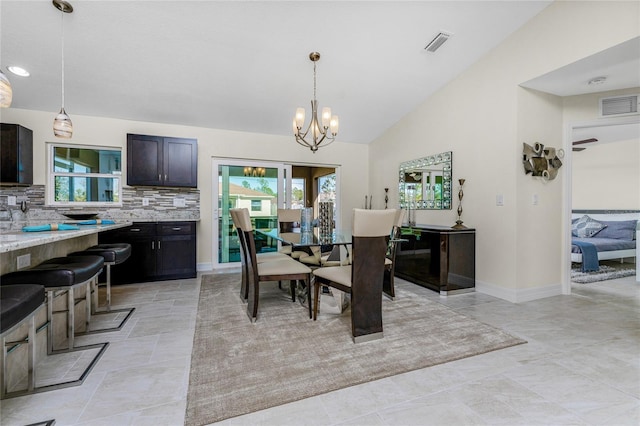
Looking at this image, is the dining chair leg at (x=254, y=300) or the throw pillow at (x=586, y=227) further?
the throw pillow at (x=586, y=227)

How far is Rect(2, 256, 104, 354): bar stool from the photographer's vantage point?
66.4 inches

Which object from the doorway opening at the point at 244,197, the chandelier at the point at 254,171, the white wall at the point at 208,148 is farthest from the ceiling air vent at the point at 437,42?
the chandelier at the point at 254,171

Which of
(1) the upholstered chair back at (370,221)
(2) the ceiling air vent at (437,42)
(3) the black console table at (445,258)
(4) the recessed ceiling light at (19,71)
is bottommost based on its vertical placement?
(3) the black console table at (445,258)

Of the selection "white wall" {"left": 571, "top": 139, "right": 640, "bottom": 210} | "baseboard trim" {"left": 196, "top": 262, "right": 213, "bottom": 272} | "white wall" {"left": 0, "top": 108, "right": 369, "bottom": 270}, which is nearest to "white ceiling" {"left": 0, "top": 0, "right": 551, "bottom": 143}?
"white wall" {"left": 0, "top": 108, "right": 369, "bottom": 270}

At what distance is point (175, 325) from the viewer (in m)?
2.55

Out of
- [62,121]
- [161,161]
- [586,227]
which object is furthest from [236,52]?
[586,227]

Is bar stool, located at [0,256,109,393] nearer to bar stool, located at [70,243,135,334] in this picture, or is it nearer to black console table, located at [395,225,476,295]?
bar stool, located at [70,243,135,334]

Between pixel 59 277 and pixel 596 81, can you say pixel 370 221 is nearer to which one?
pixel 59 277

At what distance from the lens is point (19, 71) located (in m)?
3.20

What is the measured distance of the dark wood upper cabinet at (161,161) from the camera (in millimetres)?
4148

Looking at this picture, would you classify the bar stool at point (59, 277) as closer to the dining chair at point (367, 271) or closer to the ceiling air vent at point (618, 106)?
the dining chair at point (367, 271)

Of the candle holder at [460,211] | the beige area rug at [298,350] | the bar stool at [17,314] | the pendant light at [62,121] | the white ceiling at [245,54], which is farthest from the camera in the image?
the candle holder at [460,211]

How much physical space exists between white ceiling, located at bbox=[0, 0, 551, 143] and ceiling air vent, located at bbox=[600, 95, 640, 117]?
4.49ft

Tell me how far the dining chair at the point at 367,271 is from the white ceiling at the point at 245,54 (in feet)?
7.14
